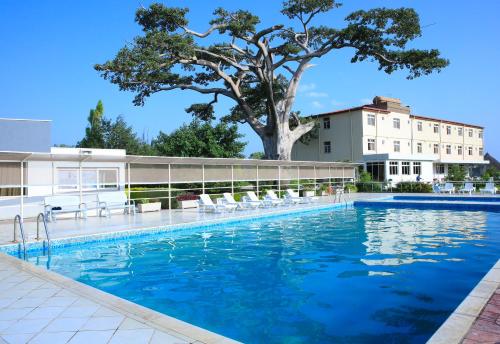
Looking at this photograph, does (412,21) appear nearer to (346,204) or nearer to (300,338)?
(346,204)

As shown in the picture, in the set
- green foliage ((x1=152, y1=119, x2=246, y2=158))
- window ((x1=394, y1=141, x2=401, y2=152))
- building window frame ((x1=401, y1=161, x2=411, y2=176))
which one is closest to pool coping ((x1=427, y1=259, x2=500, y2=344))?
green foliage ((x1=152, y1=119, x2=246, y2=158))

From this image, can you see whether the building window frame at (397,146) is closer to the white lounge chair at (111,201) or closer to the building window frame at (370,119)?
the building window frame at (370,119)

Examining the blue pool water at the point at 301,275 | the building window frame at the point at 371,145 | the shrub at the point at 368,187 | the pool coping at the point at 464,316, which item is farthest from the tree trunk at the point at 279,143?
the pool coping at the point at 464,316

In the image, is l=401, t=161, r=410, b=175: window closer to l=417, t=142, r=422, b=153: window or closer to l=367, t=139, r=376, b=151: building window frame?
l=367, t=139, r=376, b=151: building window frame

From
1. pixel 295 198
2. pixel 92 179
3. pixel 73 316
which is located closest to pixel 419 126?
pixel 295 198

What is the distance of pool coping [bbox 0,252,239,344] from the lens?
159 inches

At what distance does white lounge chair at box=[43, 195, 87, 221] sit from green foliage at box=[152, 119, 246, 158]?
16.8 m

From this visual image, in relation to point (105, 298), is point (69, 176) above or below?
above

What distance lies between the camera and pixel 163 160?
1730cm

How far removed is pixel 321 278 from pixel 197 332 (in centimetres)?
422

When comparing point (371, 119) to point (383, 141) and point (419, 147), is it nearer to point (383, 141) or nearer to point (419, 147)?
point (383, 141)

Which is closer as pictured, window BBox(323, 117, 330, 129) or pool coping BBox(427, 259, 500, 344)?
pool coping BBox(427, 259, 500, 344)

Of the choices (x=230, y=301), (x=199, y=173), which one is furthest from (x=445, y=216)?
(x=230, y=301)

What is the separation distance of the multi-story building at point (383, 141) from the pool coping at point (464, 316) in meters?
29.1
